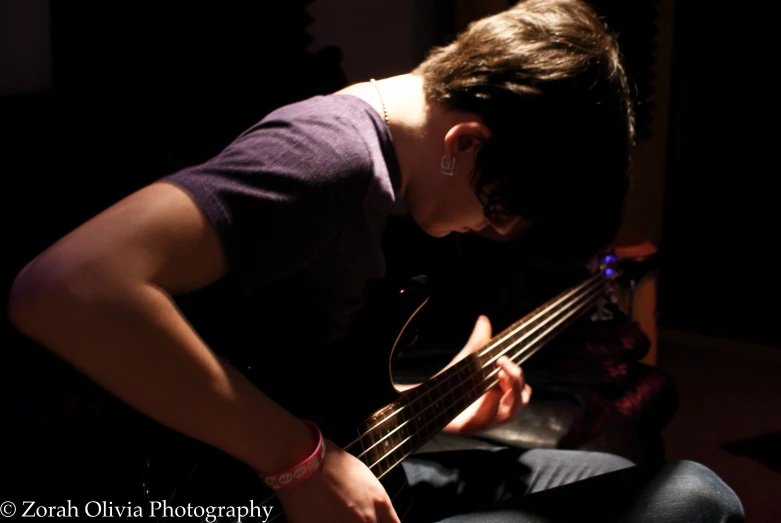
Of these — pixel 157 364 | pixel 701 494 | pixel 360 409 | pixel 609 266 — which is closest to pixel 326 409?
pixel 360 409

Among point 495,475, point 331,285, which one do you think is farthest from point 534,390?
point 331,285

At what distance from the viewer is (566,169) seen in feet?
2.73

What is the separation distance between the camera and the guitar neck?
2.79 feet

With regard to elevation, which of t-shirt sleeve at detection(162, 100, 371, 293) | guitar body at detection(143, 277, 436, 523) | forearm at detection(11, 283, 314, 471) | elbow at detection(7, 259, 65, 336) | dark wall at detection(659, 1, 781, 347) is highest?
t-shirt sleeve at detection(162, 100, 371, 293)

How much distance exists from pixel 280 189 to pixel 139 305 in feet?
0.55

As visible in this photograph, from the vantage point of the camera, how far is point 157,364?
59 centimetres

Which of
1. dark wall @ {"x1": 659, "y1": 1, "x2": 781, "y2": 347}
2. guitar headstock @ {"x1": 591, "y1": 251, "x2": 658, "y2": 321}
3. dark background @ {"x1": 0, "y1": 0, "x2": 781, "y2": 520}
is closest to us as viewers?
dark background @ {"x1": 0, "y1": 0, "x2": 781, "y2": 520}

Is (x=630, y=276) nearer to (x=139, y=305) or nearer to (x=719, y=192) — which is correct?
(x=719, y=192)

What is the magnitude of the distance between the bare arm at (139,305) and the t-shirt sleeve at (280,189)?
0.02 metres

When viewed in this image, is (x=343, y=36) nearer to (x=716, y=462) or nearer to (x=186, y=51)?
(x=186, y=51)

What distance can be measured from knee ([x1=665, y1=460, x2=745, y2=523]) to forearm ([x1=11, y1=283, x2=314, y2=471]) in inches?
22.5

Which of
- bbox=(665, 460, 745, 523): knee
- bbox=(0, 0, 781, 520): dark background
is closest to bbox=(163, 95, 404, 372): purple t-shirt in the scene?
bbox=(665, 460, 745, 523): knee

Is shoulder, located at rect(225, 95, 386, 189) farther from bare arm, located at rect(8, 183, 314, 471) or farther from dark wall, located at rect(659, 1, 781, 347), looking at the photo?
dark wall, located at rect(659, 1, 781, 347)

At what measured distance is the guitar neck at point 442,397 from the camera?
85 cm
